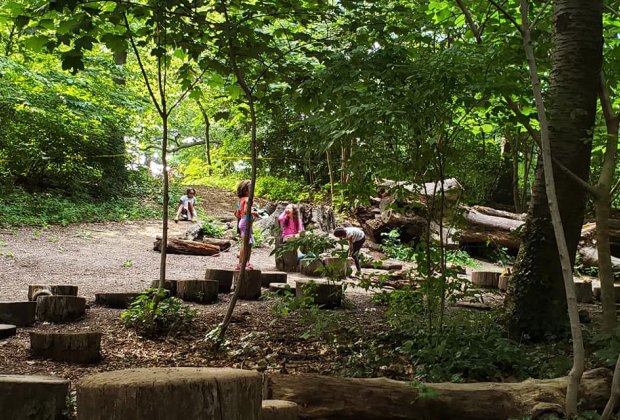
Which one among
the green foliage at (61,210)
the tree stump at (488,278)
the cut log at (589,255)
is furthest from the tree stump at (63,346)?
the cut log at (589,255)

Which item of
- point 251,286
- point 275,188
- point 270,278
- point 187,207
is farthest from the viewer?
point 275,188

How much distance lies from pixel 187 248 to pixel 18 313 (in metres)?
6.99

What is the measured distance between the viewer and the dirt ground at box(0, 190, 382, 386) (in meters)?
4.60

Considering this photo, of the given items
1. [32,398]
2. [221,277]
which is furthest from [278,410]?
[221,277]

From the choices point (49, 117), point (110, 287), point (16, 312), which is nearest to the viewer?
point (16, 312)

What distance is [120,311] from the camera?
246 inches

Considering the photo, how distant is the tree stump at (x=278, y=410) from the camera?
260 cm

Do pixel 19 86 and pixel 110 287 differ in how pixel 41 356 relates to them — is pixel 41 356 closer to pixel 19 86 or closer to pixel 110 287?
pixel 110 287

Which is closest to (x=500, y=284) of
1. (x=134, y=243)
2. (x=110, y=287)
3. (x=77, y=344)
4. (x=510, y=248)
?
(x=510, y=248)

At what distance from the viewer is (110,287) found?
319 inches

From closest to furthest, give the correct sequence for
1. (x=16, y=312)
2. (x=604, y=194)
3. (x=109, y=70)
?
(x=604, y=194)
(x=16, y=312)
(x=109, y=70)

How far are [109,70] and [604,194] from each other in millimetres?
15007

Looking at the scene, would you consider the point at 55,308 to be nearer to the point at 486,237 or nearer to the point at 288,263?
the point at 288,263

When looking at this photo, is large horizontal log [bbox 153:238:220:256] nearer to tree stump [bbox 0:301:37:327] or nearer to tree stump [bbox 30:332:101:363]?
tree stump [bbox 0:301:37:327]
